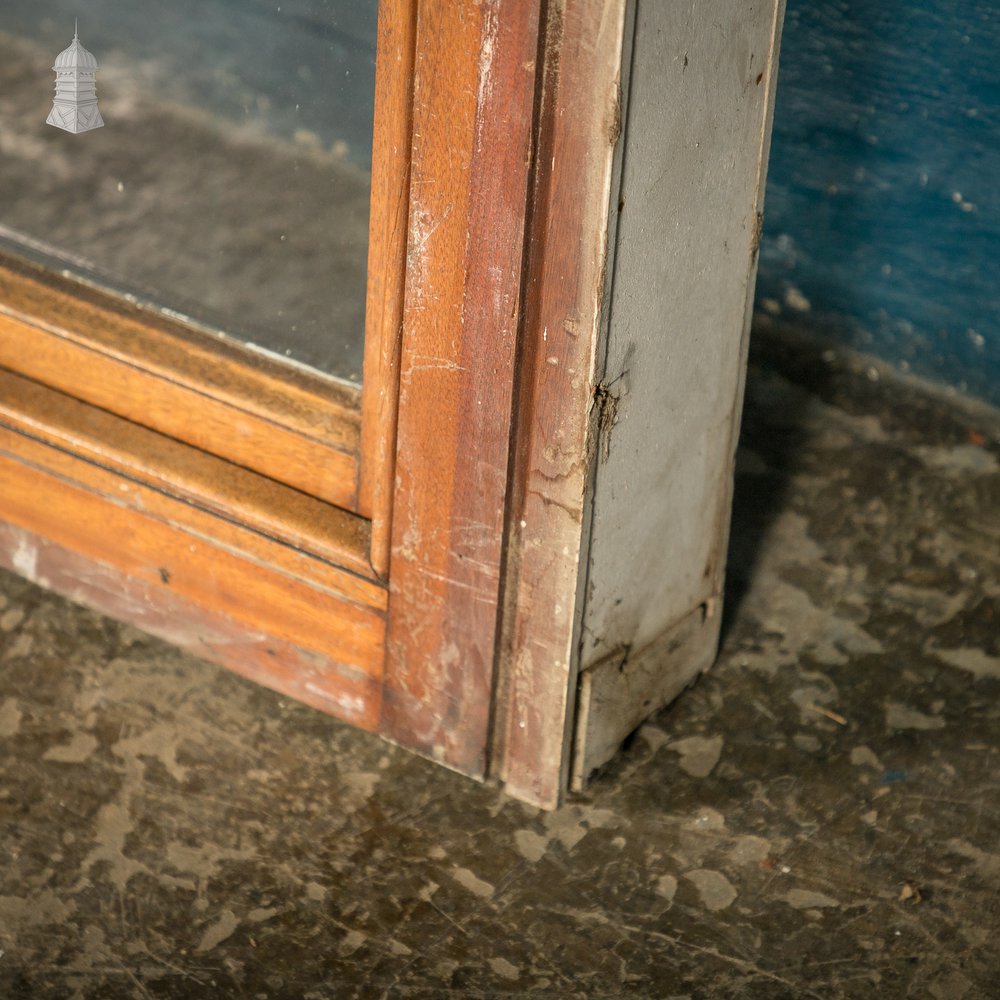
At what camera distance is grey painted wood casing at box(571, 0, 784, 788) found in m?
1.67

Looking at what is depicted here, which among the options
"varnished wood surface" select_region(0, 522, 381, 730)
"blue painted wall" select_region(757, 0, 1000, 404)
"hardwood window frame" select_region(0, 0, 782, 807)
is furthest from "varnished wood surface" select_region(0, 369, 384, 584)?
"blue painted wall" select_region(757, 0, 1000, 404)

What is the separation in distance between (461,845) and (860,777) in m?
0.51

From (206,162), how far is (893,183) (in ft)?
4.13

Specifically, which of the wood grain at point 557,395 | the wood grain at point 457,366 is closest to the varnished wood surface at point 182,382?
the wood grain at point 457,366

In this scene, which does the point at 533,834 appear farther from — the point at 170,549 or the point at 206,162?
the point at 206,162

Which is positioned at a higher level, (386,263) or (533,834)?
(386,263)

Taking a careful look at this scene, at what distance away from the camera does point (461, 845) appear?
6.46ft

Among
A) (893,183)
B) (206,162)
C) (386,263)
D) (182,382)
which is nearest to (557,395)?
(386,263)

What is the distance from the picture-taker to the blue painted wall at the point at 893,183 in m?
2.74

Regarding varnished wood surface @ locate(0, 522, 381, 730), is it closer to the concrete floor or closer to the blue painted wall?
the concrete floor

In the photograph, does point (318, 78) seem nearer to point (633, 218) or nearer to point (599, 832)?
point (633, 218)

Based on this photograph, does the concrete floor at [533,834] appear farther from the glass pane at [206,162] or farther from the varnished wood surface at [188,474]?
the glass pane at [206,162]

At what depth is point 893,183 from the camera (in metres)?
2.86

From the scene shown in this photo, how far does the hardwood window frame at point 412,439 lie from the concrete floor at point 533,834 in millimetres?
85
